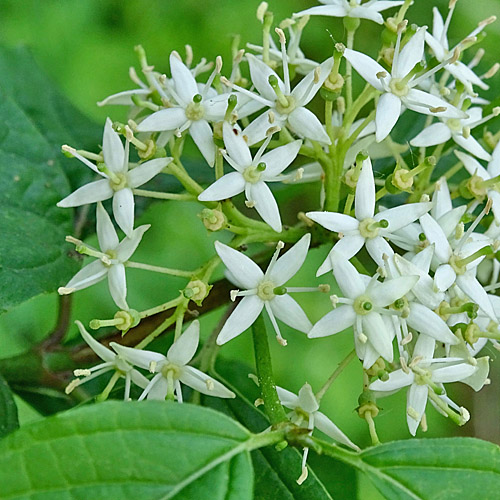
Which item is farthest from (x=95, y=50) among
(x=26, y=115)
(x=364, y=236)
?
(x=364, y=236)

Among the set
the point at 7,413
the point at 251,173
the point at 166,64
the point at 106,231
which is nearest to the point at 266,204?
the point at 251,173

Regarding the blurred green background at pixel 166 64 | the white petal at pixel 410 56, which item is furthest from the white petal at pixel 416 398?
the blurred green background at pixel 166 64

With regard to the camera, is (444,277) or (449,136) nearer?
(444,277)

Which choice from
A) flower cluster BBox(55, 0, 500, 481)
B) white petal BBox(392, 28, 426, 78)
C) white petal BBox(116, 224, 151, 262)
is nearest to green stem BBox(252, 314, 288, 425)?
flower cluster BBox(55, 0, 500, 481)

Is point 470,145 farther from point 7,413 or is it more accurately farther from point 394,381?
point 7,413

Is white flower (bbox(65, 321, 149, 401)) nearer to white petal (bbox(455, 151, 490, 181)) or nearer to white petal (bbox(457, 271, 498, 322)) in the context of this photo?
white petal (bbox(457, 271, 498, 322))

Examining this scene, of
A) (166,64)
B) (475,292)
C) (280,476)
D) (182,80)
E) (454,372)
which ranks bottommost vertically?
(280,476)

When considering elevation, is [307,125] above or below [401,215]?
above
